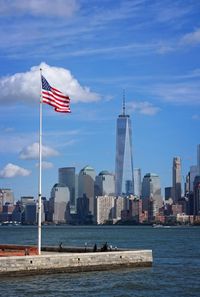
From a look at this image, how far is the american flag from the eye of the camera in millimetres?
50281

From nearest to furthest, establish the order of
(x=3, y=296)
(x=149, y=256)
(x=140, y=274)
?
(x=3, y=296), (x=140, y=274), (x=149, y=256)

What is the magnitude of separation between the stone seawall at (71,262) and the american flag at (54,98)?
11.4 metres

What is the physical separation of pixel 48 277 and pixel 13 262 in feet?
9.66

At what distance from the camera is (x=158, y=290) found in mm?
44594

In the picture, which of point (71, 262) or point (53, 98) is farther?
point (53, 98)

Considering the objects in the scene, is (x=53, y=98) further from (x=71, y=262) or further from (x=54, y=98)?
(x=71, y=262)

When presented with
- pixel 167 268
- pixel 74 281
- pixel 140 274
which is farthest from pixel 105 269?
pixel 167 268

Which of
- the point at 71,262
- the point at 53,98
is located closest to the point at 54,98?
the point at 53,98

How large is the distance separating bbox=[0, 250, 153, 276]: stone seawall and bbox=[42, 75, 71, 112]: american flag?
11.4m

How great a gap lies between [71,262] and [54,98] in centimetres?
1279

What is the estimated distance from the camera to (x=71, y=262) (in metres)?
50.1

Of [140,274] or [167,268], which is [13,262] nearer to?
[140,274]

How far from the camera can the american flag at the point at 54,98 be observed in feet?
165

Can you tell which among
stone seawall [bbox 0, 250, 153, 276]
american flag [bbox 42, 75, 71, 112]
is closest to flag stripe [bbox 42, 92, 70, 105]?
american flag [bbox 42, 75, 71, 112]
